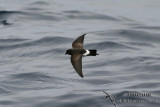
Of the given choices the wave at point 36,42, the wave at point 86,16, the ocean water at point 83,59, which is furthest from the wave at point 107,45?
the wave at point 86,16

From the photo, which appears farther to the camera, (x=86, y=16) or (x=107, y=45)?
(x=86, y=16)

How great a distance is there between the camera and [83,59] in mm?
18500

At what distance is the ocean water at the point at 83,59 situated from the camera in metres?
14.1

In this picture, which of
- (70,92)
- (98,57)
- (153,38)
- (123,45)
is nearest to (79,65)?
(70,92)

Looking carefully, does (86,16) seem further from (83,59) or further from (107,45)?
(83,59)

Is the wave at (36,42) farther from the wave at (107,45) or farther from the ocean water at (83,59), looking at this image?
the wave at (107,45)

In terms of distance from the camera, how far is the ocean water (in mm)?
14102

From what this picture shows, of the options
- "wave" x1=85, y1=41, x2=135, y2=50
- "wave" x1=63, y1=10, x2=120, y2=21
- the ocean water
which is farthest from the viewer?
"wave" x1=63, y1=10, x2=120, y2=21

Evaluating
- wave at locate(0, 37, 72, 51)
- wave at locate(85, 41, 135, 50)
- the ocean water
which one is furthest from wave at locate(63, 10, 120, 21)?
wave at locate(85, 41, 135, 50)

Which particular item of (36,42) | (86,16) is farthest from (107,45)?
(86,16)

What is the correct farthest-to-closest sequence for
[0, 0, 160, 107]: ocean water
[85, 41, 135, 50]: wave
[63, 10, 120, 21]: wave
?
[63, 10, 120, 21]: wave < [85, 41, 135, 50]: wave < [0, 0, 160, 107]: ocean water

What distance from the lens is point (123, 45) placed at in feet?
66.1

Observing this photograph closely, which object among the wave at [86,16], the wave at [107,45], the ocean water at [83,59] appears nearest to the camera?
the ocean water at [83,59]

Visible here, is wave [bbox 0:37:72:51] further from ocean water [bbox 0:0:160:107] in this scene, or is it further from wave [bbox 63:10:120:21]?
wave [bbox 63:10:120:21]
